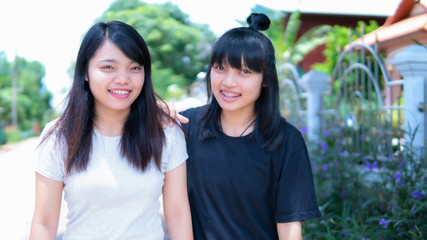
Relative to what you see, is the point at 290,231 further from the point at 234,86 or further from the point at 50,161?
the point at 50,161

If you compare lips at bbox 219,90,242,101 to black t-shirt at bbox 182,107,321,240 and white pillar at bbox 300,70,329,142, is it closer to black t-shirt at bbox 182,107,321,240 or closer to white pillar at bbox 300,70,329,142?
black t-shirt at bbox 182,107,321,240

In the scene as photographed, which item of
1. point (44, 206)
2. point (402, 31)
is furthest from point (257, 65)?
point (402, 31)

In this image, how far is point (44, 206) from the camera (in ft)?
5.96

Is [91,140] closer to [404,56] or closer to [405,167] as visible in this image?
[405,167]

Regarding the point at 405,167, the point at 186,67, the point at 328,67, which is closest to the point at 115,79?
the point at 405,167

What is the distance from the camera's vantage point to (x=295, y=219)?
1.90 m

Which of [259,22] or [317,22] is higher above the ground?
[317,22]

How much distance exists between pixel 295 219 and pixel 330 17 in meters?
22.2

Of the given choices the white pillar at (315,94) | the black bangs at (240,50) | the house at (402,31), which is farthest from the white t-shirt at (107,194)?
the house at (402,31)

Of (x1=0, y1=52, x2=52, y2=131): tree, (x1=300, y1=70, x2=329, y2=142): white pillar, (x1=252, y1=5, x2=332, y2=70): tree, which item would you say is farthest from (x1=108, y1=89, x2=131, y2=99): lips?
(x1=0, y1=52, x2=52, y2=131): tree

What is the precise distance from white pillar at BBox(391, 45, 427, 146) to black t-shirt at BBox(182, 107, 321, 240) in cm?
207

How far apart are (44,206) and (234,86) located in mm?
910

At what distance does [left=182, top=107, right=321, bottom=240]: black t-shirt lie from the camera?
1.93 metres

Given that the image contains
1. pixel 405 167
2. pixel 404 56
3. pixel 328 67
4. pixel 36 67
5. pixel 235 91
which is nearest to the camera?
pixel 235 91
